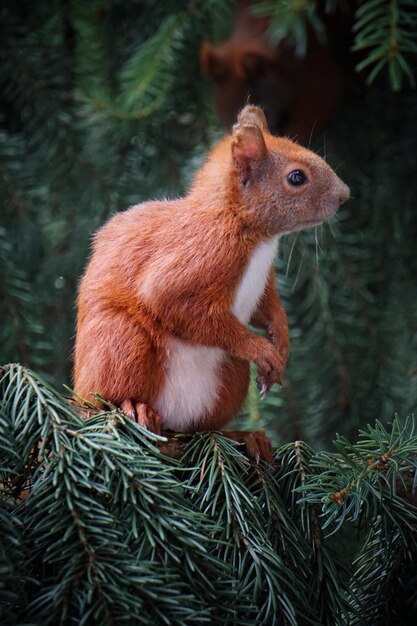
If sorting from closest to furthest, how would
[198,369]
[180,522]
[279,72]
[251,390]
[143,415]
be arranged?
[180,522] → [143,415] → [198,369] → [251,390] → [279,72]

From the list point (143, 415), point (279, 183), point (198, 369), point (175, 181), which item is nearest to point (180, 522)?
point (143, 415)

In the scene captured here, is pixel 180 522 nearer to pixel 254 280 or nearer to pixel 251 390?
pixel 254 280

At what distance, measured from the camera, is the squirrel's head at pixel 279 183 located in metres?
1.34

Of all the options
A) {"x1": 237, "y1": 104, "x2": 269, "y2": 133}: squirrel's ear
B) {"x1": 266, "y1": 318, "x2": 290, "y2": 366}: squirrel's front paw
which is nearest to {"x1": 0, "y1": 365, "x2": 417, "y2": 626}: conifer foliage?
{"x1": 266, "y1": 318, "x2": 290, "y2": 366}: squirrel's front paw

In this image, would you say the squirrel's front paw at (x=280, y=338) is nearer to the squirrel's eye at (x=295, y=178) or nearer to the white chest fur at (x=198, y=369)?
the white chest fur at (x=198, y=369)

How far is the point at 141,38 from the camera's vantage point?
2037 mm

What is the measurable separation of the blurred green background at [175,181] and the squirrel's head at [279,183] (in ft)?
1.45

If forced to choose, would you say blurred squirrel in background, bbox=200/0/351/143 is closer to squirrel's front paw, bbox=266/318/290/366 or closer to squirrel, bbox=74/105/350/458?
squirrel, bbox=74/105/350/458

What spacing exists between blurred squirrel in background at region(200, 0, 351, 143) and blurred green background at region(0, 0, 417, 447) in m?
0.03

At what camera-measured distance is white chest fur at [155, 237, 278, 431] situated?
1301 mm

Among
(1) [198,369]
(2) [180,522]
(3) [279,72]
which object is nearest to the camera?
(2) [180,522]

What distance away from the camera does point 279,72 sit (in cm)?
193

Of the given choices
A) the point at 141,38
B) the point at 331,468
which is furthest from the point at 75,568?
the point at 141,38

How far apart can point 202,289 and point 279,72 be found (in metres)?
0.83
